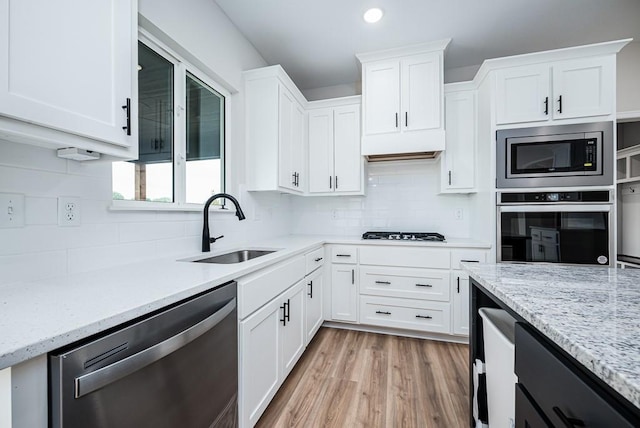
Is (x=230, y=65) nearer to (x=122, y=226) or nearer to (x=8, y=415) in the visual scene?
(x=122, y=226)

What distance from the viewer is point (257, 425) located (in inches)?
59.6

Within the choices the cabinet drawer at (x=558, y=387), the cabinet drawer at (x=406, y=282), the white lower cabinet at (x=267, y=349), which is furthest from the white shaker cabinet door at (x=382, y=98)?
the cabinet drawer at (x=558, y=387)

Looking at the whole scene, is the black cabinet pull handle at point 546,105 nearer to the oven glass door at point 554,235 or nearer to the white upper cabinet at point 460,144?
the white upper cabinet at point 460,144

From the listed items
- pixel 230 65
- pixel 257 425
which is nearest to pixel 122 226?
pixel 257 425

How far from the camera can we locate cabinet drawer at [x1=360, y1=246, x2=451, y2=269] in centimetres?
247

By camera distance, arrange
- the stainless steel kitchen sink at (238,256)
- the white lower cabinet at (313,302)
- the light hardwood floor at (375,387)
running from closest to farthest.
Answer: the light hardwood floor at (375,387) < the stainless steel kitchen sink at (238,256) < the white lower cabinet at (313,302)

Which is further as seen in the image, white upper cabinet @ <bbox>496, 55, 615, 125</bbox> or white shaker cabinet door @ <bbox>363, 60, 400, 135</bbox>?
white shaker cabinet door @ <bbox>363, 60, 400, 135</bbox>

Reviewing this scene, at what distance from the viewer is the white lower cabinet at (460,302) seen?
7.98ft

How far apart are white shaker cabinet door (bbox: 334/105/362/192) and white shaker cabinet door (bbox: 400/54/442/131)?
1.70ft

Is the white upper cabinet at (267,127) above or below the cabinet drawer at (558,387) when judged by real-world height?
above

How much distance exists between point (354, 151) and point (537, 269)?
207 cm

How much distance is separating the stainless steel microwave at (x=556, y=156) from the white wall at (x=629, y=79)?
0.94 m

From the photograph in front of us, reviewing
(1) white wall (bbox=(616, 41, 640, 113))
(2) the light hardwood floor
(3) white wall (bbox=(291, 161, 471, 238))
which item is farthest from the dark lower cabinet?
(1) white wall (bbox=(616, 41, 640, 113))

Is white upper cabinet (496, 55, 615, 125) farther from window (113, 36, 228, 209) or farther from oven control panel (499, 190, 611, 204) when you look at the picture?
window (113, 36, 228, 209)
